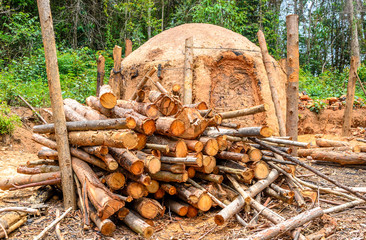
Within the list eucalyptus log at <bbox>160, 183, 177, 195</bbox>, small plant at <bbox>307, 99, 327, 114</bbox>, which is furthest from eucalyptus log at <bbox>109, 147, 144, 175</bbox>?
small plant at <bbox>307, 99, 327, 114</bbox>

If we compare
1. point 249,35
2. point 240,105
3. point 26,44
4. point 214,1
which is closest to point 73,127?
point 240,105

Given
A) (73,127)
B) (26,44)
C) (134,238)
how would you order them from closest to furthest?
(134,238) → (73,127) → (26,44)

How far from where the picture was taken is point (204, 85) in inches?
251

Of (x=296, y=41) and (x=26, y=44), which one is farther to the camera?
(x=26, y=44)

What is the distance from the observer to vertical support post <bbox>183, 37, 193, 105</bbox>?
239 inches

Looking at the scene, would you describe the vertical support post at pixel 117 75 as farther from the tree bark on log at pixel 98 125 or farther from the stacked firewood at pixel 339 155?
the stacked firewood at pixel 339 155

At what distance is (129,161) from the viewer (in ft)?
10.6

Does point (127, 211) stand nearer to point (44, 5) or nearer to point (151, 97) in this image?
point (151, 97)

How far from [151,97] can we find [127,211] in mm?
1642

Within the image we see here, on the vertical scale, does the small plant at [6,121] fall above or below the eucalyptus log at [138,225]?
above

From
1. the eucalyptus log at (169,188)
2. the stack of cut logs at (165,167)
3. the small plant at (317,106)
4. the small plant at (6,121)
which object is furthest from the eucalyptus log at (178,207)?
the small plant at (317,106)

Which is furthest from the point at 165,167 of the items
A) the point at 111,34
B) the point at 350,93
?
the point at 111,34

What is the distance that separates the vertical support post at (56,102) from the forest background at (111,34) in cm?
607

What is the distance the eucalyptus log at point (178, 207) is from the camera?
3639 mm
